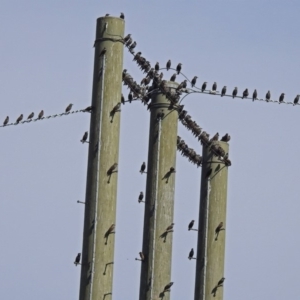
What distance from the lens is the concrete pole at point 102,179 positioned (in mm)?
17516

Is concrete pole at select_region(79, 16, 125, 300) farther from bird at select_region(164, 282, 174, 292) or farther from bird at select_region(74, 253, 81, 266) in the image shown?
bird at select_region(164, 282, 174, 292)

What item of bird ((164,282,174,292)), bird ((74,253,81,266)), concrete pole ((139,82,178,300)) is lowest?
bird ((164,282,174,292))

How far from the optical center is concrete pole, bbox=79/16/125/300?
17516 millimetres

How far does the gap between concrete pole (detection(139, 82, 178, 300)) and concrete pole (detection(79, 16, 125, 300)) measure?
55.6 inches

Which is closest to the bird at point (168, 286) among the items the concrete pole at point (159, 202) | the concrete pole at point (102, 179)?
the concrete pole at point (159, 202)

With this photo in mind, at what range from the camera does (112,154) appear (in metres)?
17.8

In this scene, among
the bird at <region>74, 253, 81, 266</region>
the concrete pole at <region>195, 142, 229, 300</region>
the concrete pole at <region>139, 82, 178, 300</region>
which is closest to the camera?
the bird at <region>74, 253, 81, 266</region>

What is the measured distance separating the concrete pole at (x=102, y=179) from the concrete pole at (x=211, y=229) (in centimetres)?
343

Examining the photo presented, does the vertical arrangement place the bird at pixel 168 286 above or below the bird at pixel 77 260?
below

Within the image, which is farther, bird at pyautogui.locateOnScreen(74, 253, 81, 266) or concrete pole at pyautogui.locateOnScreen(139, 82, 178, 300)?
concrete pole at pyautogui.locateOnScreen(139, 82, 178, 300)

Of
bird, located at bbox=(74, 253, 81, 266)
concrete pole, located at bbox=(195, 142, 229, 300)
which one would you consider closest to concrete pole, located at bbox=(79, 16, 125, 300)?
bird, located at bbox=(74, 253, 81, 266)

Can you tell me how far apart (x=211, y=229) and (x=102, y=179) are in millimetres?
3776

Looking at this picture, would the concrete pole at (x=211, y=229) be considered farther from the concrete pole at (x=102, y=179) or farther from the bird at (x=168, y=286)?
the concrete pole at (x=102, y=179)

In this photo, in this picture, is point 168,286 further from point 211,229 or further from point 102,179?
point 102,179
